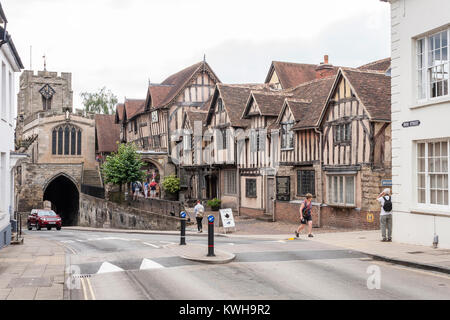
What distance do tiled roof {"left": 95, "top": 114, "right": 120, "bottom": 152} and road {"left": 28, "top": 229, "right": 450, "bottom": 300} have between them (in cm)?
4498

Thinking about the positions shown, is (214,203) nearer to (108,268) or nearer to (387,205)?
(387,205)

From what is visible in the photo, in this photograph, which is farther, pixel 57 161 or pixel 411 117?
pixel 57 161

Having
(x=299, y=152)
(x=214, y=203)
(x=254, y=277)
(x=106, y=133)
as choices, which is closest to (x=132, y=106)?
(x=106, y=133)

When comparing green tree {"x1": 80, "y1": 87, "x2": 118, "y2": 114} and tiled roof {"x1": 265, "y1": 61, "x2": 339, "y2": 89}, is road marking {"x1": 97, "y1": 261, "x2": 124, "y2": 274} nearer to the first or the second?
tiled roof {"x1": 265, "y1": 61, "x2": 339, "y2": 89}

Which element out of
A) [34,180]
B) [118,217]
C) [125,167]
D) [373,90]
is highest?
[373,90]

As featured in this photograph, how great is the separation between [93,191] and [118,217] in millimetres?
9053

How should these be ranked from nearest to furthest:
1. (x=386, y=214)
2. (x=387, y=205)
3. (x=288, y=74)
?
(x=387, y=205)
(x=386, y=214)
(x=288, y=74)

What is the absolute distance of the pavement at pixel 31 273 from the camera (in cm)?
927

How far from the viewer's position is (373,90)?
71.7ft

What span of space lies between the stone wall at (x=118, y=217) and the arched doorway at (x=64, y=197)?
17.6 feet

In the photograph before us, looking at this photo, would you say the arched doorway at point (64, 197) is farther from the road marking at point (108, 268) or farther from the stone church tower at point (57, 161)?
the road marking at point (108, 268)

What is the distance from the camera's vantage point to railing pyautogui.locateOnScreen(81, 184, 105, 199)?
44500mm

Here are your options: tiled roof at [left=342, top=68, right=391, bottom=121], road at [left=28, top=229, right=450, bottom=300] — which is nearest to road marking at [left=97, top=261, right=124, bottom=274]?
road at [left=28, top=229, right=450, bottom=300]
